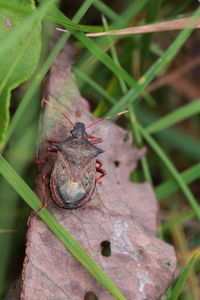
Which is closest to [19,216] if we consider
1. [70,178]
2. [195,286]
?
[70,178]

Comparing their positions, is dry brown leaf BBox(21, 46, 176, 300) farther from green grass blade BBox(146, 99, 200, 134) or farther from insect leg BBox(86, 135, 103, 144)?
green grass blade BBox(146, 99, 200, 134)

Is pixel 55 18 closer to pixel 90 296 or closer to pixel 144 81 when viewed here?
pixel 144 81

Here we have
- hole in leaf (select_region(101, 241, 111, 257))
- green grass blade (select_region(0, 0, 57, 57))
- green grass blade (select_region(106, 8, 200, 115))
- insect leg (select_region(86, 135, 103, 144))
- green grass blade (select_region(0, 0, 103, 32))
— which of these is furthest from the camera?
green grass blade (select_region(106, 8, 200, 115))

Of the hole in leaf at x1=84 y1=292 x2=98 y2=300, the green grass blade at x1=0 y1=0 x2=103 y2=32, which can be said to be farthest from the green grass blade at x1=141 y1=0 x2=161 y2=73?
the hole in leaf at x1=84 y1=292 x2=98 y2=300

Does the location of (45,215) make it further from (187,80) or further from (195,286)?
(187,80)

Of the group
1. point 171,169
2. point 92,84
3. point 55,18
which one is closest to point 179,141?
point 171,169

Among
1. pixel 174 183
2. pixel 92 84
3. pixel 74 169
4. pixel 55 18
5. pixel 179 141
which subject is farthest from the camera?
pixel 179 141

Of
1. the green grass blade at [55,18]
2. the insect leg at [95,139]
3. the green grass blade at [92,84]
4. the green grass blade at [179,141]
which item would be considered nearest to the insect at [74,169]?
the insect leg at [95,139]
